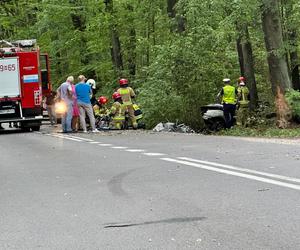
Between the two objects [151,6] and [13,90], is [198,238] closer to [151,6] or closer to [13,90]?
[13,90]

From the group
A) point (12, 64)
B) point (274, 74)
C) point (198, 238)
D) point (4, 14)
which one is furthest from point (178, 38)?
point (4, 14)

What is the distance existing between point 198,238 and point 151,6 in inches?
959

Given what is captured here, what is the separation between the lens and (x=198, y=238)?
5.42 m

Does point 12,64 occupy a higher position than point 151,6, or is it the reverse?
point 151,6

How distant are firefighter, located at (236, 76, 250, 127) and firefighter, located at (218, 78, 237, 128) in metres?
0.66

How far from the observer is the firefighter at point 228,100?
19.4 meters

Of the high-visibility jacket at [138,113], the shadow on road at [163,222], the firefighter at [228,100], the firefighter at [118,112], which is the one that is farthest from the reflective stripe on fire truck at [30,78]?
the shadow on road at [163,222]

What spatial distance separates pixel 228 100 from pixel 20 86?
8332mm

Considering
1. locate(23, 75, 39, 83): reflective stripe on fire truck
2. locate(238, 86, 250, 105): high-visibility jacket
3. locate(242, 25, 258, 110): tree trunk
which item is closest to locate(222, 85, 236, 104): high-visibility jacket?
locate(238, 86, 250, 105): high-visibility jacket

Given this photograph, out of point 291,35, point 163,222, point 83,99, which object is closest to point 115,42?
point 291,35

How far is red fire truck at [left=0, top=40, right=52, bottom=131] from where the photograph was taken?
74.3ft

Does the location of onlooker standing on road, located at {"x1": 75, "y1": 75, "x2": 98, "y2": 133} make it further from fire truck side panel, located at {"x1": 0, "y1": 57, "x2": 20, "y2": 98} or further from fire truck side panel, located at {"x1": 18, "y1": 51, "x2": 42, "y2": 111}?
fire truck side panel, located at {"x1": 0, "y1": 57, "x2": 20, "y2": 98}

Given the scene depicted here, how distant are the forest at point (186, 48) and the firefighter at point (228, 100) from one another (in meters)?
0.84

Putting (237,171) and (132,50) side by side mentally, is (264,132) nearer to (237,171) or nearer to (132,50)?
(237,171)
